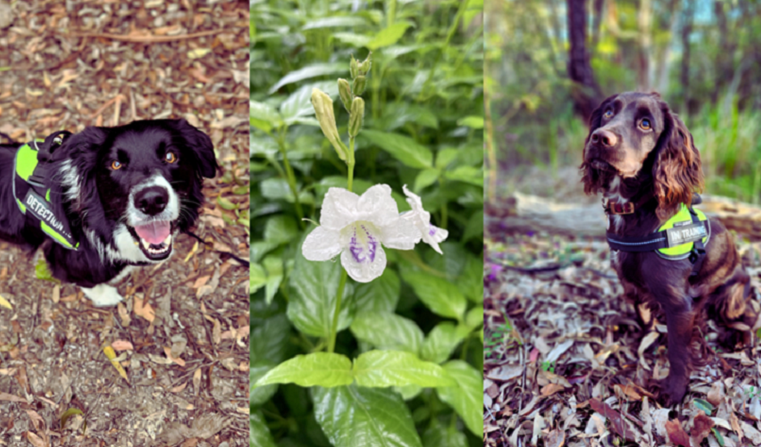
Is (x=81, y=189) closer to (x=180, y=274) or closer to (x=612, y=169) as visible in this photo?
(x=180, y=274)

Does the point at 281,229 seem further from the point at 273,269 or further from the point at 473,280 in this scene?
the point at 473,280

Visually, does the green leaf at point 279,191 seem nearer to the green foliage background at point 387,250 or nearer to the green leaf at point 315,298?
the green foliage background at point 387,250

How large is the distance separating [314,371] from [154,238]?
25 cm

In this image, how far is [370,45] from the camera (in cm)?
78

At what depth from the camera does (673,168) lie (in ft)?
1.72

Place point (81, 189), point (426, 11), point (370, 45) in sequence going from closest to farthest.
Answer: point (81, 189)
point (370, 45)
point (426, 11)

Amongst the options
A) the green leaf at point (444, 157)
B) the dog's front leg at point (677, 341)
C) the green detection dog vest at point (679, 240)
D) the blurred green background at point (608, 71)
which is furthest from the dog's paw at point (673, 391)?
the blurred green background at point (608, 71)

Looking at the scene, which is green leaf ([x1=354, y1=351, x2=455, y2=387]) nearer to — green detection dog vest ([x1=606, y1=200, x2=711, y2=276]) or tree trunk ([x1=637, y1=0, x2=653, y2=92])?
green detection dog vest ([x1=606, y1=200, x2=711, y2=276])

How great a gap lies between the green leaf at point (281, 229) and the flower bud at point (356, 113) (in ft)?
1.10

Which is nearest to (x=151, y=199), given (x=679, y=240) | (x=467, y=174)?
(x=467, y=174)

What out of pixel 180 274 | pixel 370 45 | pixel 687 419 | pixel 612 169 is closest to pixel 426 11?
pixel 370 45

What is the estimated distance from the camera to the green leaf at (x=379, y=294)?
734 millimetres

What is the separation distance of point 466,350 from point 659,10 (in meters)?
0.97

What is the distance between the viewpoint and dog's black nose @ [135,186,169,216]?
1.63 ft
